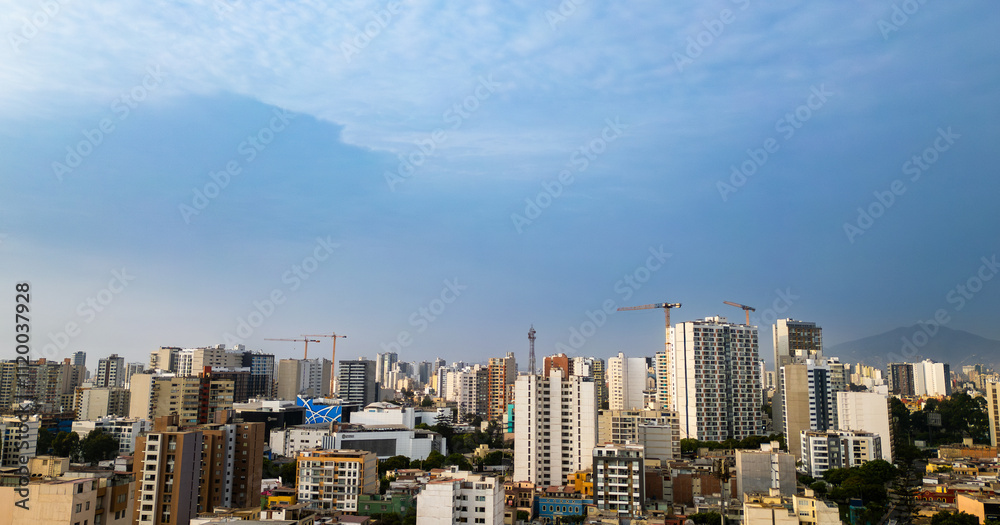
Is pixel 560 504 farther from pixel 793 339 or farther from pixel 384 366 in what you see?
pixel 384 366

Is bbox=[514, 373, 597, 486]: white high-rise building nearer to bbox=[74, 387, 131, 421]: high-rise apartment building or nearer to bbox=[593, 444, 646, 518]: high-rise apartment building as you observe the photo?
bbox=[593, 444, 646, 518]: high-rise apartment building

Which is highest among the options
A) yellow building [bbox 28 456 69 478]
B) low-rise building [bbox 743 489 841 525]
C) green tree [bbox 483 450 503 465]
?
yellow building [bbox 28 456 69 478]

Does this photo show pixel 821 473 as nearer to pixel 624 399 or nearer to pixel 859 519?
pixel 859 519

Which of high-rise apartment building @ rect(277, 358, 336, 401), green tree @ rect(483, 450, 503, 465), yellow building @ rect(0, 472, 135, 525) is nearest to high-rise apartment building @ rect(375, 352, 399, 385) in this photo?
high-rise apartment building @ rect(277, 358, 336, 401)

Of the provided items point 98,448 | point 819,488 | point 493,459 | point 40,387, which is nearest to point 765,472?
point 819,488

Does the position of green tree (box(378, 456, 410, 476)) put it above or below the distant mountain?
below

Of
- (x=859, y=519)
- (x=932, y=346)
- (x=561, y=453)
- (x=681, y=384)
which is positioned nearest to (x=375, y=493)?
(x=561, y=453)
